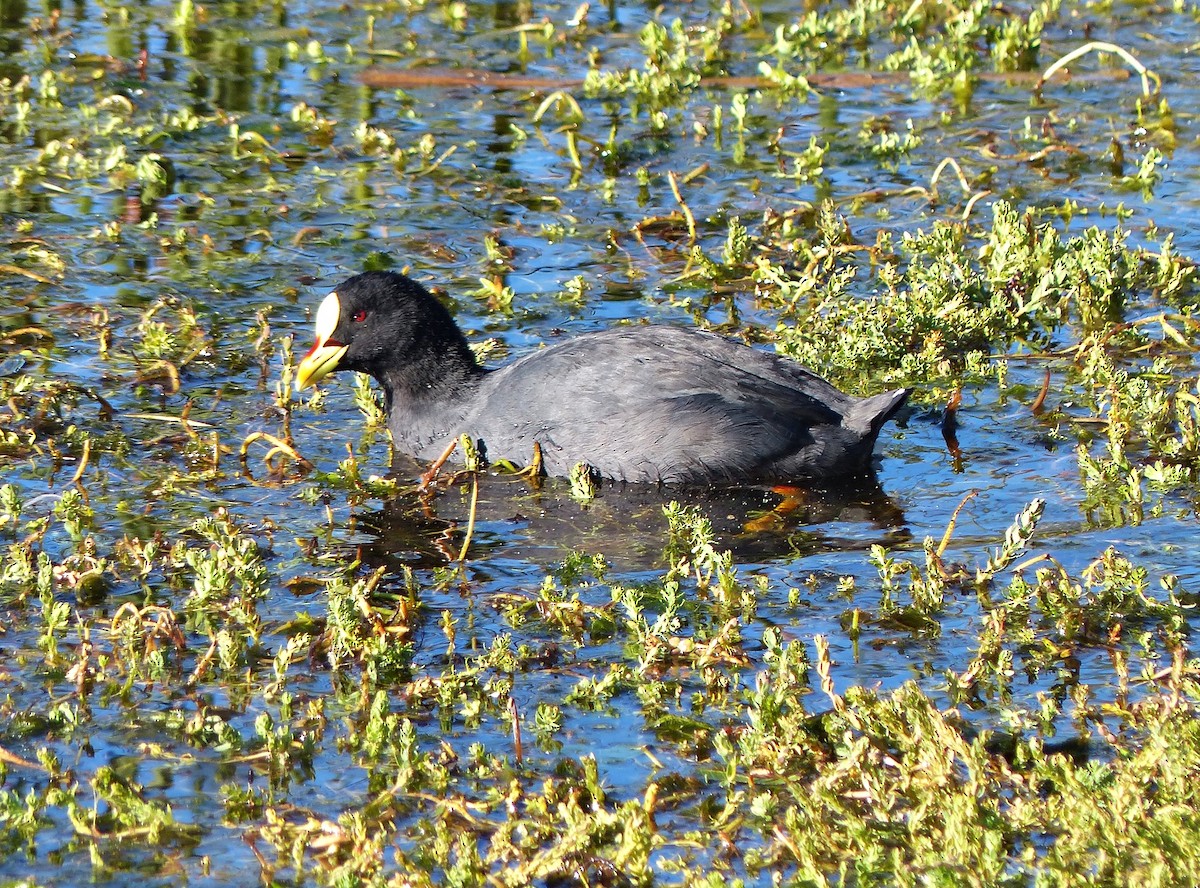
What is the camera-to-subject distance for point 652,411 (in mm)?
5922

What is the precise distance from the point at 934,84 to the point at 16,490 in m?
6.16

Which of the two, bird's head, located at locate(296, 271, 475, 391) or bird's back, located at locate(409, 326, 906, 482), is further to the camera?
bird's head, located at locate(296, 271, 475, 391)

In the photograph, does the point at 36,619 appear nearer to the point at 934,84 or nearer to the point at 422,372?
the point at 422,372

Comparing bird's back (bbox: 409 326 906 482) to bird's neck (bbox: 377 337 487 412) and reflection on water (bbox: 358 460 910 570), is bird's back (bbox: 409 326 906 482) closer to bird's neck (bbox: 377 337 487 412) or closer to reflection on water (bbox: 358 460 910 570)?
reflection on water (bbox: 358 460 910 570)

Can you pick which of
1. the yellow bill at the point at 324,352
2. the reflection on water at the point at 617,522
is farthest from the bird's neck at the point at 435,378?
the reflection on water at the point at 617,522

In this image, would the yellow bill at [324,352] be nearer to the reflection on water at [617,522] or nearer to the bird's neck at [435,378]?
the bird's neck at [435,378]

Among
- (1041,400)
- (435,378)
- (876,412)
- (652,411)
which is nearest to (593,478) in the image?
(652,411)

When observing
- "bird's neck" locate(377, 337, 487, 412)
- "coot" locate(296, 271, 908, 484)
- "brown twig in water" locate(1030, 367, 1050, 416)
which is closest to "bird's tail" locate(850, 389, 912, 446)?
"coot" locate(296, 271, 908, 484)

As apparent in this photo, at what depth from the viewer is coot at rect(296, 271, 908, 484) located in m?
5.87

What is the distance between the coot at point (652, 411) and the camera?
231 inches

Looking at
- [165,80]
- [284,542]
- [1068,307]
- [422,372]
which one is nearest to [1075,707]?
[284,542]

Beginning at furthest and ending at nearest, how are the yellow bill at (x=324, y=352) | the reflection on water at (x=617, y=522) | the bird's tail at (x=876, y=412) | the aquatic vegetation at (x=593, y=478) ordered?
the yellow bill at (x=324, y=352)
the bird's tail at (x=876, y=412)
the reflection on water at (x=617, y=522)
the aquatic vegetation at (x=593, y=478)

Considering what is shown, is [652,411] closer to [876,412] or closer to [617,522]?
[617,522]

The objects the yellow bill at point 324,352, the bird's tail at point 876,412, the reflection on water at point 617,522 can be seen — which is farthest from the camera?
the yellow bill at point 324,352
